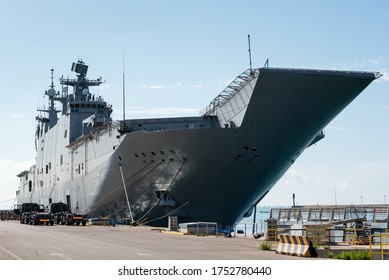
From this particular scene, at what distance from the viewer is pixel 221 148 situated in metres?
36.0

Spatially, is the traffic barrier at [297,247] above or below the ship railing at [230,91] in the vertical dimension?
below

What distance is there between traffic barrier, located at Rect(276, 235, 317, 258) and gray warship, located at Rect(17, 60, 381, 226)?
13.3 m

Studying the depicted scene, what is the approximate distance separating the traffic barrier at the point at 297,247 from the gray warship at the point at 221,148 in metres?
13.3

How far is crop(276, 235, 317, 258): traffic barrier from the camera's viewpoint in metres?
19.2

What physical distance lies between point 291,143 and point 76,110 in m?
30.7

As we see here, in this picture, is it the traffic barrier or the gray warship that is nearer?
the traffic barrier

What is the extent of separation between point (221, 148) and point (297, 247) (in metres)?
16.8

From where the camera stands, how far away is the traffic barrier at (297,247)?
19188 millimetres

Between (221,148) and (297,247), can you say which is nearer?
(297,247)

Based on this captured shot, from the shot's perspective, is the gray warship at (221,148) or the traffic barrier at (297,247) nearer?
the traffic barrier at (297,247)

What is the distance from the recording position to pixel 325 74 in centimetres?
3259

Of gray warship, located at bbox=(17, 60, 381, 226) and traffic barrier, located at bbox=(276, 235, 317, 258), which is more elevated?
gray warship, located at bbox=(17, 60, 381, 226)

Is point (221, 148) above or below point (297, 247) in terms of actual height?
above
